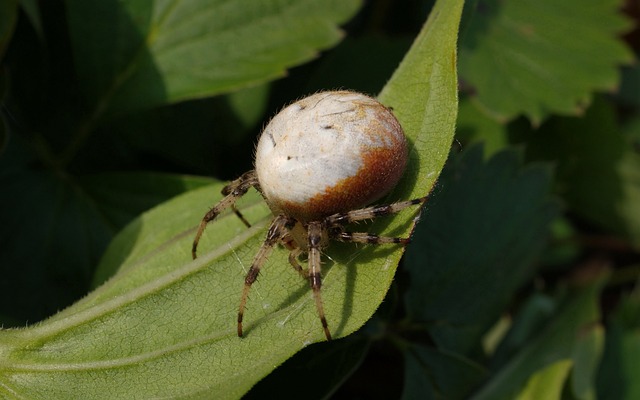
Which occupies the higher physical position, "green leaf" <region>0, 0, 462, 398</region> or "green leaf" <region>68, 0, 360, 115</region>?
"green leaf" <region>68, 0, 360, 115</region>

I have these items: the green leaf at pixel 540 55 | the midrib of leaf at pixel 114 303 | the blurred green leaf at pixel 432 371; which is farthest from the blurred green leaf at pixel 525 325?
the midrib of leaf at pixel 114 303

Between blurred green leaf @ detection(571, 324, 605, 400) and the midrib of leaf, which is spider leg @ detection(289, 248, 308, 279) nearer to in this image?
the midrib of leaf

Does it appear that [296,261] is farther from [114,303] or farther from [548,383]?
[548,383]

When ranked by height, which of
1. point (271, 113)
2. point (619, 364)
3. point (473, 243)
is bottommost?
point (619, 364)

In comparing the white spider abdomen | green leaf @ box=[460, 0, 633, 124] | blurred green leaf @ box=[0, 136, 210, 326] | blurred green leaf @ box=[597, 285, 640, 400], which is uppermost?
the white spider abdomen

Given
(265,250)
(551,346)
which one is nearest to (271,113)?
(265,250)

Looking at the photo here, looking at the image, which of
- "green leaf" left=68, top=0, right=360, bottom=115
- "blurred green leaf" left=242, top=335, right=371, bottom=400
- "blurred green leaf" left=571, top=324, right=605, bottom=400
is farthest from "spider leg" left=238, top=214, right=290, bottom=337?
"blurred green leaf" left=571, top=324, right=605, bottom=400

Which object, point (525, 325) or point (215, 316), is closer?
point (215, 316)

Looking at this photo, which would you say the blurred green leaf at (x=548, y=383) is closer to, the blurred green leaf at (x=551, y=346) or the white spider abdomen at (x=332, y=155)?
the blurred green leaf at (x=551, y=346)
